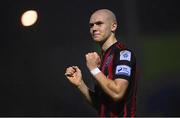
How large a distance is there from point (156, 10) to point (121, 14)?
1.09 feet

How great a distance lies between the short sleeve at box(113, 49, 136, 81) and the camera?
9.22 feet

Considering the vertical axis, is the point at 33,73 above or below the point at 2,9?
below

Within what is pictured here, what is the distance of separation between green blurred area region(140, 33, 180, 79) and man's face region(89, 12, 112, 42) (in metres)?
2.12

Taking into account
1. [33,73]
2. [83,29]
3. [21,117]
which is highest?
[83,29]

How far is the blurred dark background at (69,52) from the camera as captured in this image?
512 centimetres

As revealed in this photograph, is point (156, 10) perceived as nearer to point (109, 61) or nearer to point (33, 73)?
point (33, 73)

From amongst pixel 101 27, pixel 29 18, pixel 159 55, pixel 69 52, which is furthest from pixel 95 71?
pixel 29 18

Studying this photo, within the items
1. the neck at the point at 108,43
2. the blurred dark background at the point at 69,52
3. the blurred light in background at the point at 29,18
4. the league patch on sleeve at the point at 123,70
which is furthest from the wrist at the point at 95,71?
the blurred light in background at the point at 29,18

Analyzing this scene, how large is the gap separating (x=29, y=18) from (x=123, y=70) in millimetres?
2776

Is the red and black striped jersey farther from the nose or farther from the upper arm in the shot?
the nose

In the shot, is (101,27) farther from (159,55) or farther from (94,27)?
(159,55)

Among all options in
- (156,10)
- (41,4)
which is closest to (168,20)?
(156,10)

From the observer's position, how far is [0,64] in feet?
18.3

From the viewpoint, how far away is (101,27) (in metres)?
3.00
